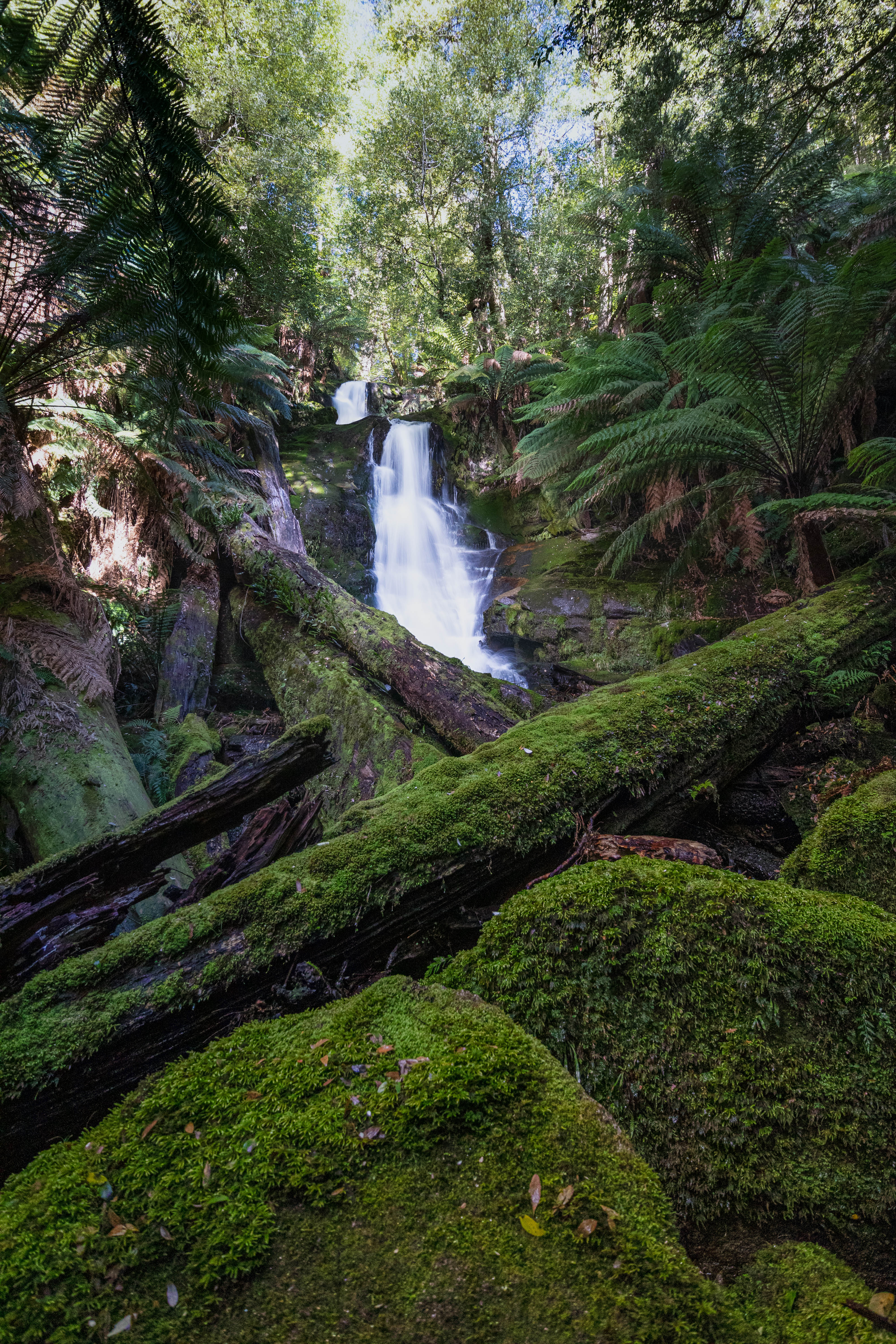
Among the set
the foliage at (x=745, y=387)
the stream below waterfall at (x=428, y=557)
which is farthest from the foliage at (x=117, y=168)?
the stream below waterfall at (x=428, y=557)

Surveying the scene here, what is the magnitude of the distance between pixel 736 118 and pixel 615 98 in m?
1.56

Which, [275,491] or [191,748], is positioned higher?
[275,491]

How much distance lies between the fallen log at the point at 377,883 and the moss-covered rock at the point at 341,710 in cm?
111

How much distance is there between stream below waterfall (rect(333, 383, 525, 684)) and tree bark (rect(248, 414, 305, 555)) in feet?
5.68

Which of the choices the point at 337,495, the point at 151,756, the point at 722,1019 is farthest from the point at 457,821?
the point at 337,495

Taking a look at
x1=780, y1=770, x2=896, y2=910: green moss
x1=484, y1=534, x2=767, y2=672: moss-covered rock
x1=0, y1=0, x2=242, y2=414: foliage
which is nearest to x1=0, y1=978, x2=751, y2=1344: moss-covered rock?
x1=780, y1=770, x2=896, y2=910: green moss

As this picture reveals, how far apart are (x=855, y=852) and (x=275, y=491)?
318 inches

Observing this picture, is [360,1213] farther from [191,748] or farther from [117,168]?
[191,748]

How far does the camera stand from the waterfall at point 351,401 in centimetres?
1581

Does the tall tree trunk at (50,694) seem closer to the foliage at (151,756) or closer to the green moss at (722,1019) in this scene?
the foliage at (151,756)

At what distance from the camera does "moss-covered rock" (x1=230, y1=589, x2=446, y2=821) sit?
4.19 meters

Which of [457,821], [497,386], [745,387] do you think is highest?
[497,386]

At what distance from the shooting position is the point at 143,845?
2242 millimetres

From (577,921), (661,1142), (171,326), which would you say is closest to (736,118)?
(171,326)
